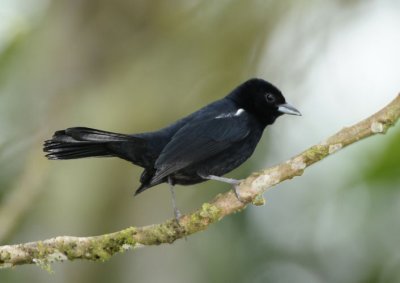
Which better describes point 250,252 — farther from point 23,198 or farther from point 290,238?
point 23,198

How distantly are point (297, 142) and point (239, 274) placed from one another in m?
1.72

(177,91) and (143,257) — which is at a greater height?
(177,91)

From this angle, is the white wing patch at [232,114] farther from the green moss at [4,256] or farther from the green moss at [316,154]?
the green moss at [4,256]

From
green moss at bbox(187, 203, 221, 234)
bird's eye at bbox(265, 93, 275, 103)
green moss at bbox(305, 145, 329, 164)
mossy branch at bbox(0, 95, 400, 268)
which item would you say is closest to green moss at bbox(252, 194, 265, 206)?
mossy branch at bbox(0, 95, 400, 268)

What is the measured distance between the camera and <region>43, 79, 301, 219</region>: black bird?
16.7ft

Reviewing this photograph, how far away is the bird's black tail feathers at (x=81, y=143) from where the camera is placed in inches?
202

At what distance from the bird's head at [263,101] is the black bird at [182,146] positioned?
119 mm

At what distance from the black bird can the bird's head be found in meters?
0.12

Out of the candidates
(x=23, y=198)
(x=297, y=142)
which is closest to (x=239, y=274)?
(x=297, y=142)

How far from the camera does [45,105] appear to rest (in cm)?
749

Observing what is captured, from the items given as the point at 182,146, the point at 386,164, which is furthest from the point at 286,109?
the point at 386,164

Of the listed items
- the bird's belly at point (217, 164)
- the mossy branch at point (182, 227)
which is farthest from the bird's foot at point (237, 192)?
the bird's belly at point (217, 164)

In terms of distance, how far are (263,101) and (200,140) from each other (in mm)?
814

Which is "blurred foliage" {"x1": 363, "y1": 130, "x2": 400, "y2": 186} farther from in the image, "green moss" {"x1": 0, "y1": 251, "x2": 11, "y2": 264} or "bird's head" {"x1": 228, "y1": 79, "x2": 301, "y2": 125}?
"green moss" {"x1": 0, "y1": 251, "x2": 11, "y2": 264}
